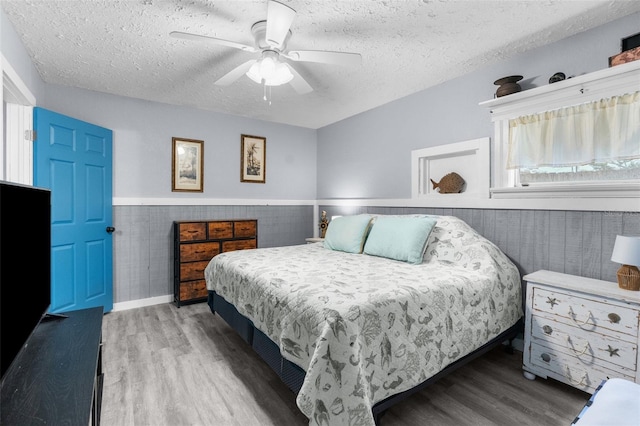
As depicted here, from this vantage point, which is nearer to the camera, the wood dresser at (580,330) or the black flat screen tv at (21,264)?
the black flat screen tv at (21,264)

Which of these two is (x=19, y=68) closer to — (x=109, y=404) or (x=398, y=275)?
(x=109, y=404)

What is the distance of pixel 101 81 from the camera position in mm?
3074

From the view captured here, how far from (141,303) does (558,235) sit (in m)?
4.11

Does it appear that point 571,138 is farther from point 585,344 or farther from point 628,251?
point 585,344

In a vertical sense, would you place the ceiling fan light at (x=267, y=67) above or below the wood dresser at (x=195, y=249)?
above

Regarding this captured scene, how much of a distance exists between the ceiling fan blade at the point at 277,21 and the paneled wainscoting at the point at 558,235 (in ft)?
7.09

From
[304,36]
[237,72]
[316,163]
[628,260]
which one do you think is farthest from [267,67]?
[316,163]

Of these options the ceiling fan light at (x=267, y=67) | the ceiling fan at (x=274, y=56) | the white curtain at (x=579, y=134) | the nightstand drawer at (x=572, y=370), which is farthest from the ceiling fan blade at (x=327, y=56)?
the nightstand drawer at (x=572, y=370)

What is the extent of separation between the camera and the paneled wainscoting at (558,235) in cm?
208

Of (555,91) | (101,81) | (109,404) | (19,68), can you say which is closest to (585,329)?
(555,91)

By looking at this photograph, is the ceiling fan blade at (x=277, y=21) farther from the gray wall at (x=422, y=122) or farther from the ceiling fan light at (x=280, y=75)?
the gray wall at (x=422, y=122)

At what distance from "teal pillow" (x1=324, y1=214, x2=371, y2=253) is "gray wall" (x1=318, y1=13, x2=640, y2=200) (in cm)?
75

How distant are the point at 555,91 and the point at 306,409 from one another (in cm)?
266

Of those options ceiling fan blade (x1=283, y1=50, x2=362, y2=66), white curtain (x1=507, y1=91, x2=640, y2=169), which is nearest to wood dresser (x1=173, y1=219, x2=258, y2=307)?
ceiling fan blade (x1=283, y1=50, x2=362, y2=66)
